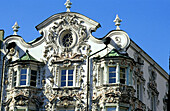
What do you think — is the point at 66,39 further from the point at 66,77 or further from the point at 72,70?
the point at 66,77

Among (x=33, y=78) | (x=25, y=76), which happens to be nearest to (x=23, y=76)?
(x=25, y=76)

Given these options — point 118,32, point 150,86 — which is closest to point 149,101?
point 150,86

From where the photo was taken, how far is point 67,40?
164 feet

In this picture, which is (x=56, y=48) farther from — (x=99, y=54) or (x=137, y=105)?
(x=137, y=105)

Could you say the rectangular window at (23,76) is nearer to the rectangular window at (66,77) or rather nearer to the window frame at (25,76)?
the window frame at (25,76)

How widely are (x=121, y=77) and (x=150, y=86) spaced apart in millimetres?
6479

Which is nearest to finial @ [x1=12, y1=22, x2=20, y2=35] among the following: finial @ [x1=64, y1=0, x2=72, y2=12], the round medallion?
the round medallion

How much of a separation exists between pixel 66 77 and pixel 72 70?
31.5 inches

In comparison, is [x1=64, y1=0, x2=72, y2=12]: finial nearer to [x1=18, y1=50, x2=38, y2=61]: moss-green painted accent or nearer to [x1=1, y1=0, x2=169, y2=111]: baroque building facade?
[x1=1, y1=0, x2=169, y2=111]: baroque building facade

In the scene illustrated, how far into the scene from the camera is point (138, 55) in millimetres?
51312

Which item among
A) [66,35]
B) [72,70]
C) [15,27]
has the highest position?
[15,27]

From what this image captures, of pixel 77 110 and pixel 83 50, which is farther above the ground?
pixel 83 50

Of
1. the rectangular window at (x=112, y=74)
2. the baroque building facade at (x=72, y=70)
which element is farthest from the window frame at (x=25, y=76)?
the rectangular window at (x=112, y=74)

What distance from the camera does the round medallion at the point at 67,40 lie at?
49.7m
